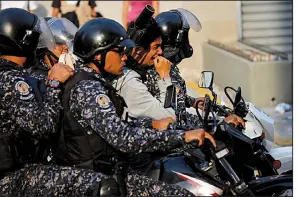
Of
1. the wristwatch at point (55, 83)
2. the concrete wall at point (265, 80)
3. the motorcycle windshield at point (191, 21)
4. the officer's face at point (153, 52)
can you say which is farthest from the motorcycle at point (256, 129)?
the concrete wall at point (265, 80)

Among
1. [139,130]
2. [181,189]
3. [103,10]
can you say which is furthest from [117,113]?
[103,10]

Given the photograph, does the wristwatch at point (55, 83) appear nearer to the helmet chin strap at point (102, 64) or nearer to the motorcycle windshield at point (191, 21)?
the helmet chin strap at point (102, 64)

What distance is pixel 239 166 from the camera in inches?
173

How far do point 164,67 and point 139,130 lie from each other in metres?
1.11

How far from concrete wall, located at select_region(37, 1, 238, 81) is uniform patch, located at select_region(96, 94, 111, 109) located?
25.9ft

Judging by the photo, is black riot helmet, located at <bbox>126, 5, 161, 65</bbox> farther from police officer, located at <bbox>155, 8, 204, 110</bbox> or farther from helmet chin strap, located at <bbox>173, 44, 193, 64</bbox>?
helmet chin strap, located at <bbox>173, 44, 193, 64</bbox>

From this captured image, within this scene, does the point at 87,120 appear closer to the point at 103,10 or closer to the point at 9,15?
the point at 9,15

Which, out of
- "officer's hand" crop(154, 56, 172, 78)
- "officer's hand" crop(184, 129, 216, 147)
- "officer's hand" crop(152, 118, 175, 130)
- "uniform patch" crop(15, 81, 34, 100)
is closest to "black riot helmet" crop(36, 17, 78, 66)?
"officer's hand" crop(154, 56, 172, 78)

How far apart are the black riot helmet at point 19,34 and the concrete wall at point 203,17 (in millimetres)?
7399

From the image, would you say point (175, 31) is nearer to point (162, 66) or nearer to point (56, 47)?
point (162, 66)

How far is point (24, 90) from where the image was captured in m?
4.04

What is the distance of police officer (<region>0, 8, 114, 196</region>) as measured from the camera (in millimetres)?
3982

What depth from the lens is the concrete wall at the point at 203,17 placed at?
11891 millimetres

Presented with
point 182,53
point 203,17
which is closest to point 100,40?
point 182,53
